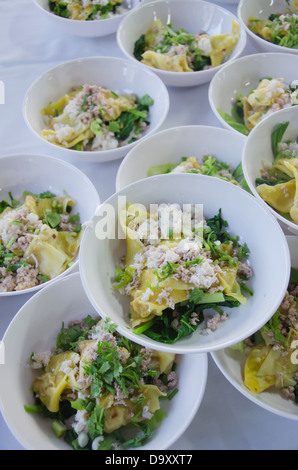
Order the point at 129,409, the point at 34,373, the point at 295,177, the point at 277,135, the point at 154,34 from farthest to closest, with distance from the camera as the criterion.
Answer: the point at 154,34 < the point at 277,135 < the point at 295,177 < the point at 34,373 < the point at 129,409

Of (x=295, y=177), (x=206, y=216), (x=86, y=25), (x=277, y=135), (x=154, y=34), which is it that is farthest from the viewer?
(x=154, y=34)

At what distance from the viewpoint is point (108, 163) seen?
186 cm

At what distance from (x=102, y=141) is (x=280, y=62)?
0.97 m

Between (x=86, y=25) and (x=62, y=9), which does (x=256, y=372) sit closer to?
(x=86, y=25)

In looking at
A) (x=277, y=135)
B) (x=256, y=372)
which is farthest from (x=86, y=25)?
(x=256, y=372)

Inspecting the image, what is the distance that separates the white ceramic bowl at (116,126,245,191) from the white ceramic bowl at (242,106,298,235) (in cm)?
10

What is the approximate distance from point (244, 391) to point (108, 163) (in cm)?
111

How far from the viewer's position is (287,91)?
1.96 meters

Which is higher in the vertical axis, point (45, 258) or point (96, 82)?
point (96, 82)

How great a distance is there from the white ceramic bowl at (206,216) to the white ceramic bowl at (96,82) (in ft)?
1.71

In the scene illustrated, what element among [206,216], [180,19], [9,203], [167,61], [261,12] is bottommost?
[9,203]

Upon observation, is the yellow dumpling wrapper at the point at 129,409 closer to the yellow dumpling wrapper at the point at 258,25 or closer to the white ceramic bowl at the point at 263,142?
the white ceramic bowl at the point at 263,142

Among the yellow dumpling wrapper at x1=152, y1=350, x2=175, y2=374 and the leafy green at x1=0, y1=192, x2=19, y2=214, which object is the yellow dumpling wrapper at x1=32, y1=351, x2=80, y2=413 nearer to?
the yellow dumpling wrapper at x1=152, y1=350, x2=175, y2=374

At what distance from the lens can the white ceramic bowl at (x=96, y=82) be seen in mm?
1928
